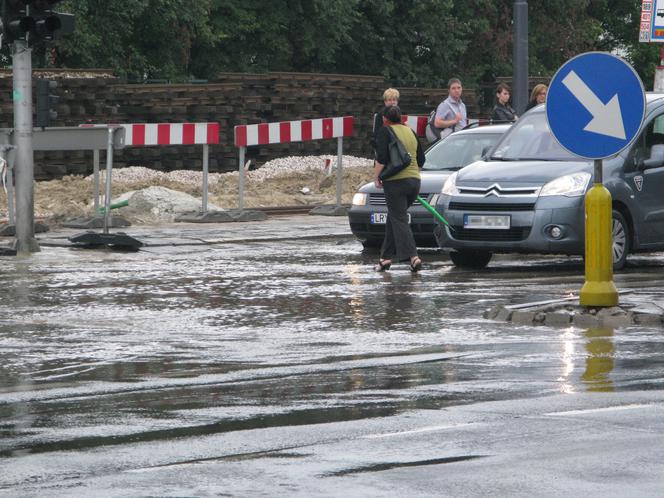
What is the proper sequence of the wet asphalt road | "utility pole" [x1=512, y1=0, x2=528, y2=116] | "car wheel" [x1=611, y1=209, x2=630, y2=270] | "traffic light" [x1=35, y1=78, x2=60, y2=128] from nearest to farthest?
the wet asphalt road
"car wheel" [x1=611, y1=209, x2=630, y2=270]
"traffic light" [x1=35, y1=78, x2=60, y2=128]
"utility pole" [x1=512, y1=0, x2=528, y2=116]

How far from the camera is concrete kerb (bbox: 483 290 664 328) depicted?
515 inches

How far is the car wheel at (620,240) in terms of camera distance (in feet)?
59.6

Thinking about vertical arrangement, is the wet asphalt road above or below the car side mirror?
below

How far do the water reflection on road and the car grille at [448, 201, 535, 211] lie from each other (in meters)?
0.62

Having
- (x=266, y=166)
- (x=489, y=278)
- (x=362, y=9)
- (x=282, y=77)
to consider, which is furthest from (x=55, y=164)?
(x=362, y=9)

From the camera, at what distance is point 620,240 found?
Answer: 18.3 metres

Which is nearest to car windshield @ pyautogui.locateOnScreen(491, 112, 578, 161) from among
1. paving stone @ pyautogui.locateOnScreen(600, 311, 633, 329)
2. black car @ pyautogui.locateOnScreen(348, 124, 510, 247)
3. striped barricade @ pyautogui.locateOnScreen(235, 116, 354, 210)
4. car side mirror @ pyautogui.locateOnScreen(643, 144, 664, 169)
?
black car @ pyautogui.locateOnScreen(348, 124, 510, 247)

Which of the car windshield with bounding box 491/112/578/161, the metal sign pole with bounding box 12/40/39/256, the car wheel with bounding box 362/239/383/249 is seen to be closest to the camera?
the car windshield with bounding box 491/112/578/161

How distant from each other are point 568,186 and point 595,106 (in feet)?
15.3

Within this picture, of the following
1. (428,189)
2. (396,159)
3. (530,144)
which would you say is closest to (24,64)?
(428,189)

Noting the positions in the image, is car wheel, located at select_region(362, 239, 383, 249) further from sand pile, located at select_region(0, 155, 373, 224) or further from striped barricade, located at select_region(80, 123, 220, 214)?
sand pile, located at select_region(0, 155, 373, 224)

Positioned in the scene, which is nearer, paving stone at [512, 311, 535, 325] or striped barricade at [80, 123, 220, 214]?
paving stone at [512, 311, 535, 325]

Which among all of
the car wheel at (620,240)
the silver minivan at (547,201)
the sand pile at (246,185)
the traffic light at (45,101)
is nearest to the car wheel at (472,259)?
the silver minivan at (547,201)

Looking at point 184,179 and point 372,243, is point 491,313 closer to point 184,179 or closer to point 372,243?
point 372,243
